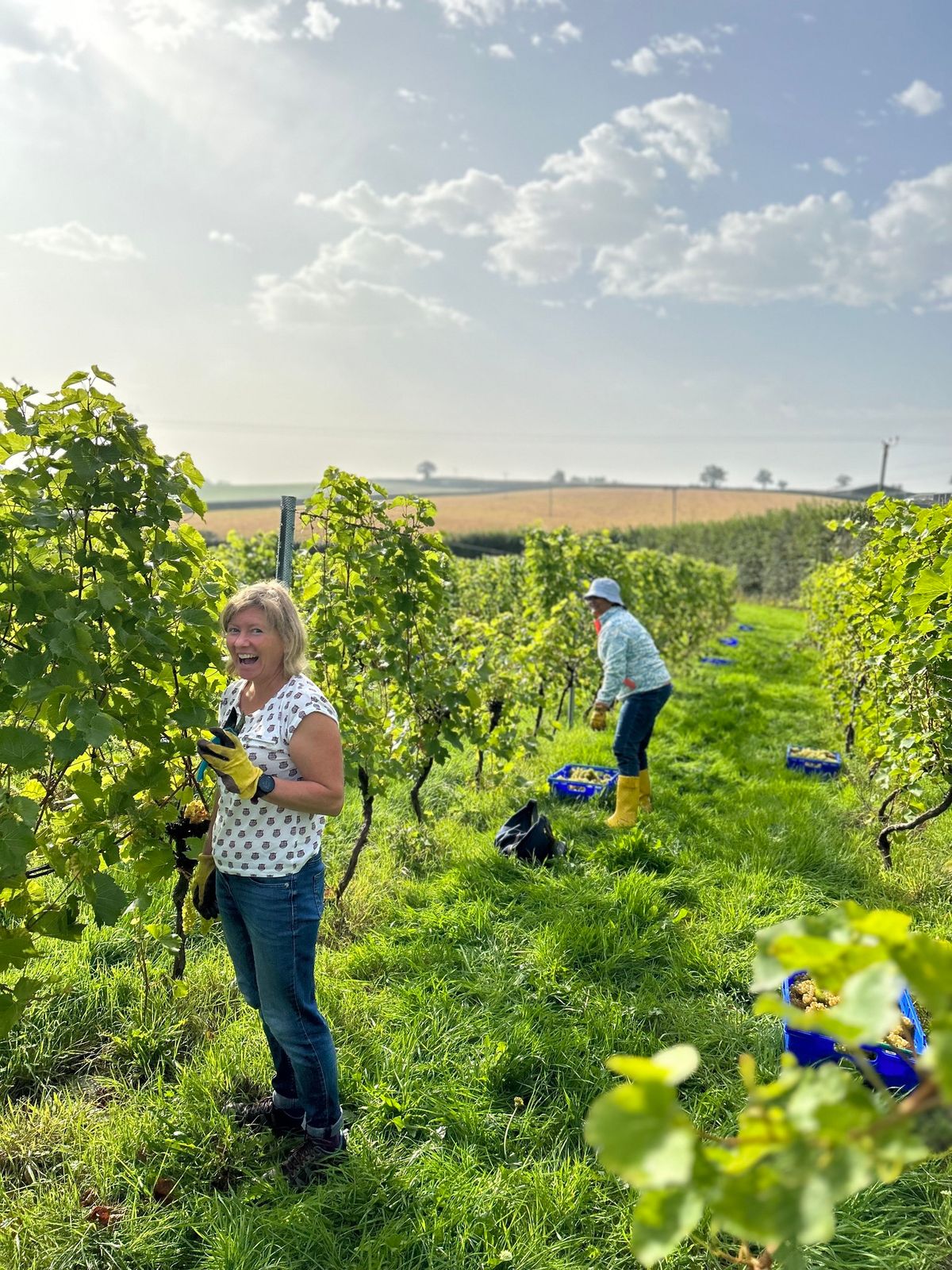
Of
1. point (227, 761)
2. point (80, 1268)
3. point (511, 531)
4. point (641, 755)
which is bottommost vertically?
point (80, 1268)

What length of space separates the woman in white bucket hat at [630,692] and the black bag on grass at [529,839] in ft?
2.36

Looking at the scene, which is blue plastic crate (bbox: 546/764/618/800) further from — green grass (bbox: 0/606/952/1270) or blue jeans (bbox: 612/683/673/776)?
green grass (bbox: 0/606/952/1270)

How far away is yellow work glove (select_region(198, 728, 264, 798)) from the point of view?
204cm

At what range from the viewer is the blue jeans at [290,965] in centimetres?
221

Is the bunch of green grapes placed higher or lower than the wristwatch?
lower

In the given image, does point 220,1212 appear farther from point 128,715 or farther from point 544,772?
point 544,772

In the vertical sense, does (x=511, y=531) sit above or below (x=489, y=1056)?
above

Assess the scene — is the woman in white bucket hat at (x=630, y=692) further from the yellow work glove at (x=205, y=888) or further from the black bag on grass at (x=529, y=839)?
the yellow work glove at (x=205, y=888)

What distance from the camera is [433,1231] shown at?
2.12 m

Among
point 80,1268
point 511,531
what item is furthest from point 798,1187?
point 511,531

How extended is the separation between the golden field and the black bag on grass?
36180mm

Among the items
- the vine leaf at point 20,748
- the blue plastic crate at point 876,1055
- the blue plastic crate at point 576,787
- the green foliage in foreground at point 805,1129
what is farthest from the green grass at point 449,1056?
the green foliage in foreground at point 805,1129

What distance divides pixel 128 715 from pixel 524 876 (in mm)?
2515

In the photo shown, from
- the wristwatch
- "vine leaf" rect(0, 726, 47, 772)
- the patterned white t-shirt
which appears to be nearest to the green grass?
the patterned white t-shirt
